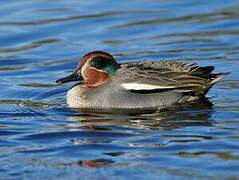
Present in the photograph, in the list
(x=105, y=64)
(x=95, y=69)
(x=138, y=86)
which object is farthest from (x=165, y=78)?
(x=95, y=69)

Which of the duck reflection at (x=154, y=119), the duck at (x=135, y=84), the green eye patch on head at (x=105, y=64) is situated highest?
the green eye patch on head at (x=105, y=64)

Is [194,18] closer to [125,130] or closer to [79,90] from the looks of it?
[79,90]

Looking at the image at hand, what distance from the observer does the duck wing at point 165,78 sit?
12820 mm

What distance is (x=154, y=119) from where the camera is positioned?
40.3 feet

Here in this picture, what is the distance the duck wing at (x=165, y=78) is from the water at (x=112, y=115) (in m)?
0.28

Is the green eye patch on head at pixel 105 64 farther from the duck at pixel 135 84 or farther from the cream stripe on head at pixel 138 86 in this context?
the cream stripe on head at pixel 138 86

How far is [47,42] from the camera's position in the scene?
17281mm

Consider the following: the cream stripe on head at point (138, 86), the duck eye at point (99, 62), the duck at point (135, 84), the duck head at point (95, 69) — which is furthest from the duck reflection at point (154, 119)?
the duck eye at point (99, 62)

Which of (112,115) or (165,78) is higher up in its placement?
(165,78)

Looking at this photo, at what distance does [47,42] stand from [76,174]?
25.5ft

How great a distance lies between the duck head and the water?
49 centimetres

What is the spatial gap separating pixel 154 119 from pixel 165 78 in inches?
32.8

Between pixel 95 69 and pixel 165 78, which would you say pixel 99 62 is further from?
pixel 165 78

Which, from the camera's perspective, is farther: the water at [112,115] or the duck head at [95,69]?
the duck head at [95,69]
